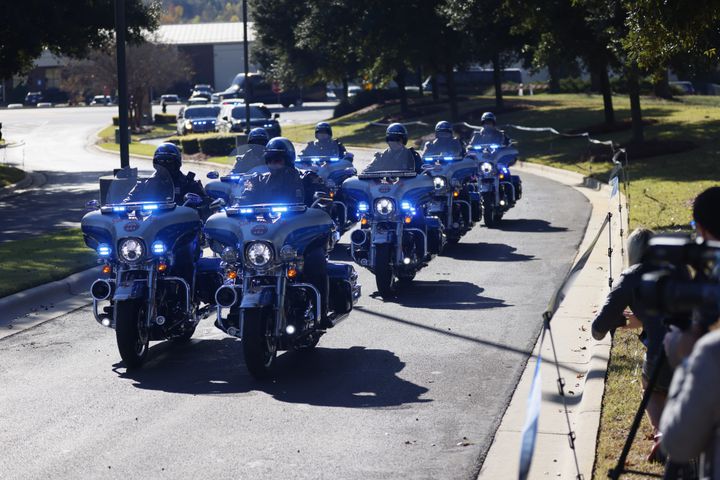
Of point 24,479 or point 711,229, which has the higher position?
point 711,229

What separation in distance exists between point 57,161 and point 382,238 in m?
35.7

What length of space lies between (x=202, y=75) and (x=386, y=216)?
11018 centimetres

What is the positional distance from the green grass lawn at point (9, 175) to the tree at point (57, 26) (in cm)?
308

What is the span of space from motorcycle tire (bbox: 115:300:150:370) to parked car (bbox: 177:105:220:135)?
4718 centimetres

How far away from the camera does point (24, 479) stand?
7.54m

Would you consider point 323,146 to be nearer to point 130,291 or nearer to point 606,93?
point 130,291

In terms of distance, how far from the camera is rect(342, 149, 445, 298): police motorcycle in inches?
563

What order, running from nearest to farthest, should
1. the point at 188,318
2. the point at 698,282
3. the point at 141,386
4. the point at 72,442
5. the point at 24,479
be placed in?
the point at 698,282 < the point at 24,479 < the point at 72,442 < the point at 141,386 < the point at 188,318

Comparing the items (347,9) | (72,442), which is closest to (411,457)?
(72,442)

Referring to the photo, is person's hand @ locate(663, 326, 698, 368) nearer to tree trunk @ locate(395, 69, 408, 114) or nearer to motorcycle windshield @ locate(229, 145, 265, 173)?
Result: motorcycle windshield @ locate(229, 145, 265, 173)

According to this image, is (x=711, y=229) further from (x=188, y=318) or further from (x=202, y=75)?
(x=202, y=75)

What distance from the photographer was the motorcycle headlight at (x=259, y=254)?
10.2 meters

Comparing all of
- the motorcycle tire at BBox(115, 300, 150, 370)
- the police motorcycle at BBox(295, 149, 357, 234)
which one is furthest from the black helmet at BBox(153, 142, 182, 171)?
the police motorcycle at BBox(295, 149, 357, 234)

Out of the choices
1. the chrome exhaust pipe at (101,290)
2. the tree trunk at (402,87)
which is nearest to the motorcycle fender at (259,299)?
the chrome exhaust pipe at (101,290)
